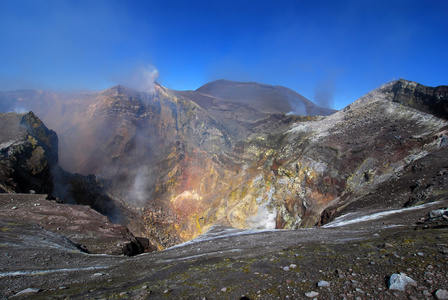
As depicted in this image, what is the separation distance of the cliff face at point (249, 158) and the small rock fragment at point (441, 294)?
12054mm

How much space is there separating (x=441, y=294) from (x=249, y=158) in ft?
112

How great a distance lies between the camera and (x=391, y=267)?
406cm

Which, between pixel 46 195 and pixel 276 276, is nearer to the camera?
pixel 276 276

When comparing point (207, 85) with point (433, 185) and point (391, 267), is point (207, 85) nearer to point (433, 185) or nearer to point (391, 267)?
point (433, 185)

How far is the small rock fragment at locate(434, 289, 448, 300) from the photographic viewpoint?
2.85 m

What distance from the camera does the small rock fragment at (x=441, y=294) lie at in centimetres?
285

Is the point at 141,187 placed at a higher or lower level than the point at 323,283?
lower

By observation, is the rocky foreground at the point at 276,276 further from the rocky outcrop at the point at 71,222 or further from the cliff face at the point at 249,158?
the cliff face at the point at 249,158

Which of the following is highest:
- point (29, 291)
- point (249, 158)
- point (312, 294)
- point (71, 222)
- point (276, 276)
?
point (249, 158)

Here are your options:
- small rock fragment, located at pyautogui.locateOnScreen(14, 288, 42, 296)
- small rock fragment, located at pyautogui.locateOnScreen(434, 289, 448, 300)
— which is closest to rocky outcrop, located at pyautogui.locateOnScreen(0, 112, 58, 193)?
small rock fragment, located at pyautogui.locateOnScreen(14, 288, 42, 296)

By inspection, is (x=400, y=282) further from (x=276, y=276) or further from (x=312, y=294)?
(x=276, y=276)

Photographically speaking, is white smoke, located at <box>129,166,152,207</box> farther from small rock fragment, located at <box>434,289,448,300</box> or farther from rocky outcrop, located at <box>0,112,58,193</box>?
small rock fragment, located at <box>434,289,448,300</box>

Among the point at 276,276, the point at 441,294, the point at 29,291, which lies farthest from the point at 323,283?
the point at 29,291

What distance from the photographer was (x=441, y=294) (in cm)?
289
